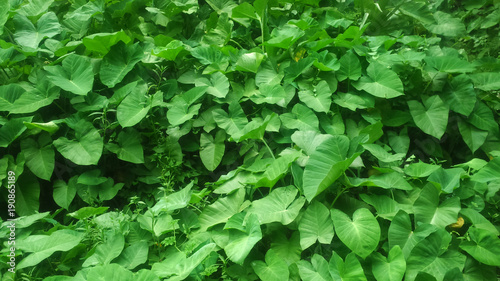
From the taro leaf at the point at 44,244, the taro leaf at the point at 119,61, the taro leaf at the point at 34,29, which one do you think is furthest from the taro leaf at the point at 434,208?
the taro leaf at the point at 34,29

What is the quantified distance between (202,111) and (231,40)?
547 millimetres

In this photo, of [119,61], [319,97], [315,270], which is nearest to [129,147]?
[119,61]

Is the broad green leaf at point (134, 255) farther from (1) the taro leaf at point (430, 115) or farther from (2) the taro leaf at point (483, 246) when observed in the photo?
(1) the taro leaf at point (430, 115)

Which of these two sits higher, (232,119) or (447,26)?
(447,26)

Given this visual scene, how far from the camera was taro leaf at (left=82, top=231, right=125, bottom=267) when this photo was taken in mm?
1518

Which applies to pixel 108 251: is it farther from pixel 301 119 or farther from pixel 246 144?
pixel 301 119

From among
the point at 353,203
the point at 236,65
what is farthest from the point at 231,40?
the point at 353,203

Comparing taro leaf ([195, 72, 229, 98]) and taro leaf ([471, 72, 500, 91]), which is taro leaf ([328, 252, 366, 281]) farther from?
taro leaf ([471, 72, 500, 91])

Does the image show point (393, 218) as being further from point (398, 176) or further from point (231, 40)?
point (231, 40)

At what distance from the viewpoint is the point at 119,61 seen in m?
2.27

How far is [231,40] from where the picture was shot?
98.6 inches

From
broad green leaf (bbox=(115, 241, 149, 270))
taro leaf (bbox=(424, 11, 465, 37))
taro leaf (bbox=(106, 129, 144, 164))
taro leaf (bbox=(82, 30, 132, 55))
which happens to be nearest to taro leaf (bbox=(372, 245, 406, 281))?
broad green leaf (bbox=(115, 241, 149, 270))

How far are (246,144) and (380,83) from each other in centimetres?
75

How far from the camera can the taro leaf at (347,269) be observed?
4.51 feet
